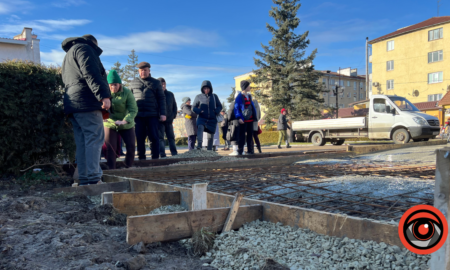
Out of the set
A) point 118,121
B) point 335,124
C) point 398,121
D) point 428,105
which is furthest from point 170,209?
point 428,105

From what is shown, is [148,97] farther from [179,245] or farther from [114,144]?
[179,245]

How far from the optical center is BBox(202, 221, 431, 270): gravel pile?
63.9 inches

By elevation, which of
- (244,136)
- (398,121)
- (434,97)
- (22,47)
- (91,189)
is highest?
(22,47)

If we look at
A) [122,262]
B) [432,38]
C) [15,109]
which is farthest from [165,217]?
[432,38]

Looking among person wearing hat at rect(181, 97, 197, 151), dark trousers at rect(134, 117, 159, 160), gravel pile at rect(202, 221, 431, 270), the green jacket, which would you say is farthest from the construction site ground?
person wearing hat at rect(181, 97, 197, 151)

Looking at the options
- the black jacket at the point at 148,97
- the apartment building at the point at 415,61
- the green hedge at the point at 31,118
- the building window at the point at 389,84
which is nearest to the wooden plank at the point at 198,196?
the green hedge at the point at 31,118

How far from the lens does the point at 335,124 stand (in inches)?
660

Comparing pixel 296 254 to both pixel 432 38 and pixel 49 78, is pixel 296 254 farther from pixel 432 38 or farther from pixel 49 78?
pixel 432 38

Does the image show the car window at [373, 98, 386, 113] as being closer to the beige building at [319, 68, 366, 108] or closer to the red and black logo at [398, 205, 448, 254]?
the red and black logo at [398, 205, 448, 254]

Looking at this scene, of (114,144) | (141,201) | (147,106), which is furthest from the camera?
(147,106)

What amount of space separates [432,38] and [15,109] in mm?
45296

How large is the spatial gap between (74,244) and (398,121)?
46.9 ft

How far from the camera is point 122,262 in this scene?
1701mm

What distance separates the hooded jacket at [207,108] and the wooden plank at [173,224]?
6533 millimetres
